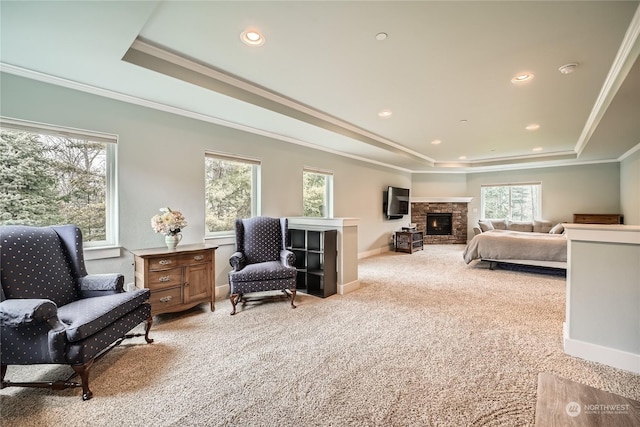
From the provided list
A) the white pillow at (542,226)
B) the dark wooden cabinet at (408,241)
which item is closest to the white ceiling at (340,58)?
the white pillow at (542,226)

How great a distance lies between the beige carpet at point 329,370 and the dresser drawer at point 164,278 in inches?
16.6

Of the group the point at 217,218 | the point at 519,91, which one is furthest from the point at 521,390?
the point at 217,218

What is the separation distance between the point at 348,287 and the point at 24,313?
327 centimetres

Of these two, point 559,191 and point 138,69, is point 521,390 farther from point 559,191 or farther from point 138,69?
point 559,191

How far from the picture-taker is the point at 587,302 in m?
2.25

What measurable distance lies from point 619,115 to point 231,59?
4.74 metres

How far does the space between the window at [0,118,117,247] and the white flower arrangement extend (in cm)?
46

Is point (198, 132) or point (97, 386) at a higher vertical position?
point (198, 132)

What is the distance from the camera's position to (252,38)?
221 cm

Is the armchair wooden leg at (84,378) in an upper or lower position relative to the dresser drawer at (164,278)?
lower

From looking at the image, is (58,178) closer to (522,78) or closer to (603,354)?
(522,78)

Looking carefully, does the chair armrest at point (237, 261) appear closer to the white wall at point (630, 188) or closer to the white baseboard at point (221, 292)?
the white baseboard at point (221, 292)

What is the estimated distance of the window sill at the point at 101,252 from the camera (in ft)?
9.02

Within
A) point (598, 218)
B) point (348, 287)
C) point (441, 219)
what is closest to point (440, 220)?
point (441, 219)
